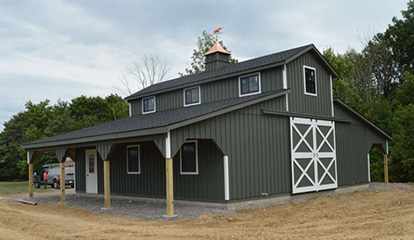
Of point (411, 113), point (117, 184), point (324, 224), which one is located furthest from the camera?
point (411, 113)

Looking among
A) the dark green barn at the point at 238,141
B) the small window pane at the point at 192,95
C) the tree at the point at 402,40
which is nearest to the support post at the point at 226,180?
the dark green barn at the point at 238,141

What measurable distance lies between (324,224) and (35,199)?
13.1 meters

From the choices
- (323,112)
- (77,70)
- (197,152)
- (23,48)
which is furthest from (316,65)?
(77,70)

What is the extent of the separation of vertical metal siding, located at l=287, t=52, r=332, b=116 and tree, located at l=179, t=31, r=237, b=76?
26.1 m

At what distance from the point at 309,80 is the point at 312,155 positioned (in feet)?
9.37

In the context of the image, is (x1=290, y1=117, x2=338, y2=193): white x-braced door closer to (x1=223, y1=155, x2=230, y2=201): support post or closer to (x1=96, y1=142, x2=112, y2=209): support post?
(x1=223, y1=155, x2=230, y2=201): support post

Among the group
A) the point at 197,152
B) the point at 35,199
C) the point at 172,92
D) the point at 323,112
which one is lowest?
the point at 35,199

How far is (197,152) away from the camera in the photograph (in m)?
14.7

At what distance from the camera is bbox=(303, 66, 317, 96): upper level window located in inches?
663

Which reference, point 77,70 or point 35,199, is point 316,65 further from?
point 77,70

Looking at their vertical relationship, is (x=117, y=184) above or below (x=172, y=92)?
below

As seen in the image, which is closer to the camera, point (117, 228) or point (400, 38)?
point (117, 228)

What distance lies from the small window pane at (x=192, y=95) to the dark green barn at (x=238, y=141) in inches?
1.7

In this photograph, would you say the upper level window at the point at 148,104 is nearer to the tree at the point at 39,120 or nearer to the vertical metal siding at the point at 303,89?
the vertical metal siding at the point at 303,89
